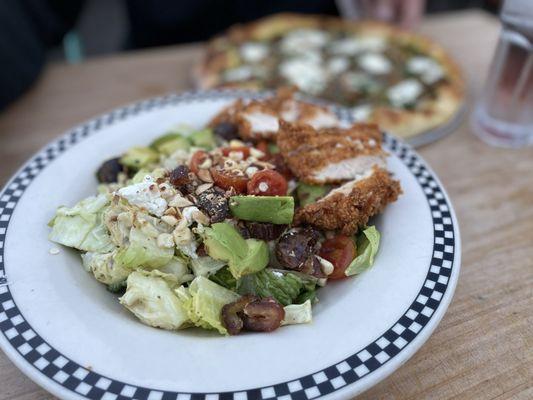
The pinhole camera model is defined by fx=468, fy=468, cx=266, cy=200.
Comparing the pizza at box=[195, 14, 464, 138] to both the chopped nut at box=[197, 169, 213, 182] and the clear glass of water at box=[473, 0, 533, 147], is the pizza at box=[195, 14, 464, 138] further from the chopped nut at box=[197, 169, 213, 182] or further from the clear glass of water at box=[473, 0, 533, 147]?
the chopped nut at box=[197, 169, 213, 182]

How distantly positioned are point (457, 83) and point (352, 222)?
1.99m

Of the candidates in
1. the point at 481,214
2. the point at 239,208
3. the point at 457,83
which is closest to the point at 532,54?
A: the point at 457,83

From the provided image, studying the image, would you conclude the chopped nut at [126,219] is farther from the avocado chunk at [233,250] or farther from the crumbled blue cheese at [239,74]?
the crumbled blue cheese at [239,74]

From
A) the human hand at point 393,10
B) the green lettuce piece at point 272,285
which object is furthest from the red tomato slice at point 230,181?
the human hand at point 393,10

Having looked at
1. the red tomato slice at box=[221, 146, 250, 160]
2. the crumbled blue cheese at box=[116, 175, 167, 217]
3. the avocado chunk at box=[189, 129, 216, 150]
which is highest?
the crumbled blue cheese at box=[116, 175, 167, 217]

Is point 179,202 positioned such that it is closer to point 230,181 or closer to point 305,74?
point 230,181

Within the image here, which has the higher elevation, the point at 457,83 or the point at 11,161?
the point at 11,161

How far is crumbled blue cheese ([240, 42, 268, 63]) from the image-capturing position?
11.8 ft

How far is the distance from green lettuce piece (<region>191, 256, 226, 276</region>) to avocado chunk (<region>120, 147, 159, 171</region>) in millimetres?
623

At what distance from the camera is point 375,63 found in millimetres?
3514

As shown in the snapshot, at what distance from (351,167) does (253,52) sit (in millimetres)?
2126

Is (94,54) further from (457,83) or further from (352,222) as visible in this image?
(352,222)

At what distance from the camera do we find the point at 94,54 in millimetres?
6418

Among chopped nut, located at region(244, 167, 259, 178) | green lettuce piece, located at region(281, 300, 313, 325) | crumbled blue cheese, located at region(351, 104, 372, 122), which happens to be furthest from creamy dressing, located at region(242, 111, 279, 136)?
green lettuce piece, located at region(281, 300, 313, 325)
